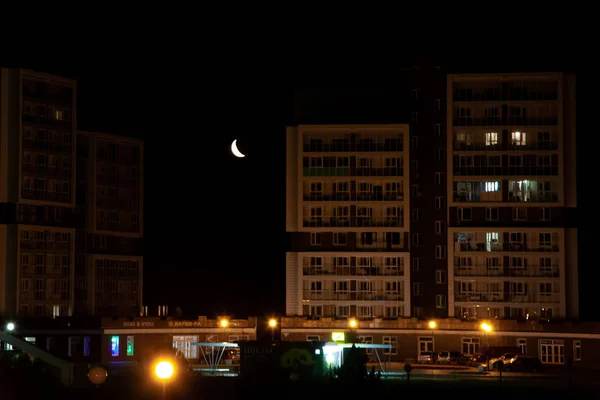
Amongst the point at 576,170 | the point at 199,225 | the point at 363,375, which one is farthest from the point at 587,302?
the point at 363,375

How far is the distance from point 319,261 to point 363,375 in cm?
5201

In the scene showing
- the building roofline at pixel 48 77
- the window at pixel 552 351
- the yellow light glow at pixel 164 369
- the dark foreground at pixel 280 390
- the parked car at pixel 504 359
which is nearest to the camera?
the yellow light glow at pixel 164 369

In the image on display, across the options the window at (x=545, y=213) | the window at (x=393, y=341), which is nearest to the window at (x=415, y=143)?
the window at (x=545, y=213)

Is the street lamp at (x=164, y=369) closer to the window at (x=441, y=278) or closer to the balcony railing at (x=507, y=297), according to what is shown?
the balcony railing at (x=507, y=297)

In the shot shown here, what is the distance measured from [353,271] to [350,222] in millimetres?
4202

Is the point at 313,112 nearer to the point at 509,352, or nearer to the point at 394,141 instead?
the point at 394,141

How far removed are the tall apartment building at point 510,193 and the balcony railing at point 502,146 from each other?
8 centimetres

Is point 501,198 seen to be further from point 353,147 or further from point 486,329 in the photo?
point 486,329

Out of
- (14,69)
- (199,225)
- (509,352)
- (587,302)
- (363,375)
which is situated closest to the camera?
(363,375)

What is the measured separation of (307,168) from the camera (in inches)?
4513

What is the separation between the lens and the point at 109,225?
121m

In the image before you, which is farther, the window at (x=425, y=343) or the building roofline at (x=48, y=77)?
the building roofline at (x=48, y=77)

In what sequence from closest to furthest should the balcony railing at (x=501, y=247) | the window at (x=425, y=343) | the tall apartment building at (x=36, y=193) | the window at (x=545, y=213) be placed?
the window at (x=425, y=343)
the tall apartment building at (x=36, y=193)
the balcony railing at (x=501, y=247)
the window at (x=545, y=213)

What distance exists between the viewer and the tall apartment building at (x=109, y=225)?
117625mm
